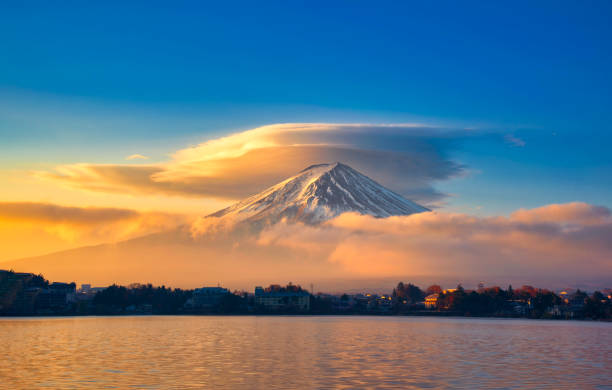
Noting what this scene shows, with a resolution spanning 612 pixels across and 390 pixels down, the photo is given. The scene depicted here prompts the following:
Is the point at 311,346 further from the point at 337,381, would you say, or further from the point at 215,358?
the point at 337,381

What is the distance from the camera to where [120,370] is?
189 ft

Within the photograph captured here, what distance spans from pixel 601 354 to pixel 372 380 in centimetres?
4018

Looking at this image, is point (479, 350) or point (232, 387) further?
point (479, 350)

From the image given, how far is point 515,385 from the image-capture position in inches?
2013

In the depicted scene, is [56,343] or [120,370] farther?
[56,343]

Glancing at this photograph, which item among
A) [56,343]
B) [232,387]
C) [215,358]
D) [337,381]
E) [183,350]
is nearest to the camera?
[232,387]

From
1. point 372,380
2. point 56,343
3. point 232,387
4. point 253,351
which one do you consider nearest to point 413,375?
point 372,380


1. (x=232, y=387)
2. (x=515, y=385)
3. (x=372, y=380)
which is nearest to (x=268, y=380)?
(x=232, y=387)

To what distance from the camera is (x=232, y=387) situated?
48844 millimetres

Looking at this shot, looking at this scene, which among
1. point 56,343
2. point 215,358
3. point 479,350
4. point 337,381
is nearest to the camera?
point 337,381

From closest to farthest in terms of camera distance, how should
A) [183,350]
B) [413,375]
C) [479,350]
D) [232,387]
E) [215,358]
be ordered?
[232,387] → [413,375] → [215,358] → [183,350] → [479,350]

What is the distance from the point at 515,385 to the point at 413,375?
849 centimetres

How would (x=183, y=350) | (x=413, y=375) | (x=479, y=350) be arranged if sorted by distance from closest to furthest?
(x=413, y=375) < (x=183, y=350) < (x=479, y=350)

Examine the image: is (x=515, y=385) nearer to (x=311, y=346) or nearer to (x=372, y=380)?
(x=372, y=380)
